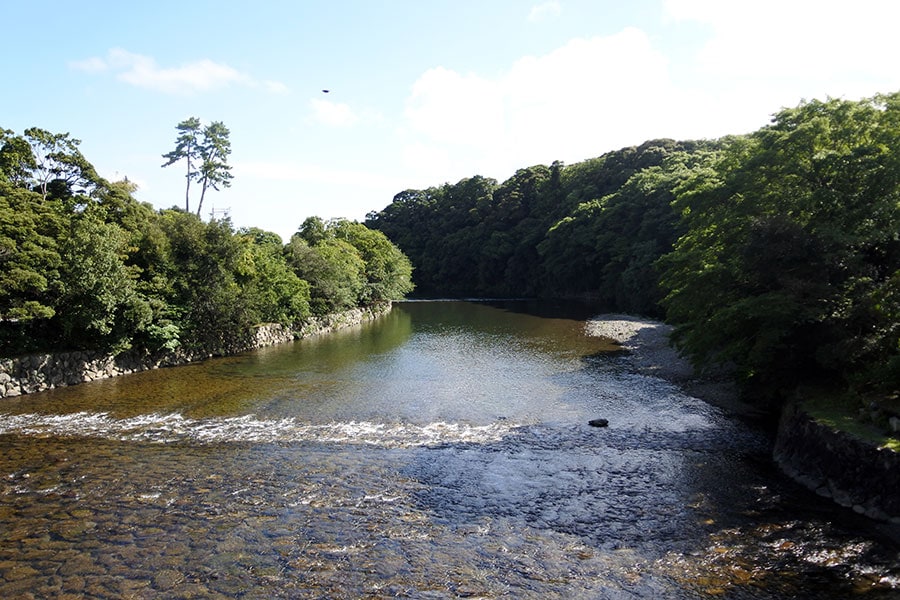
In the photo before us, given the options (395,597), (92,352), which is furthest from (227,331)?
(395,597)

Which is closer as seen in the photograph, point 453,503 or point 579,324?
point 453,503

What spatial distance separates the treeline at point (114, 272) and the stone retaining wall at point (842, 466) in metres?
26.1

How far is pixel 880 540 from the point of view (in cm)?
1072

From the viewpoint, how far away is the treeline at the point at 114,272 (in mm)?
22969

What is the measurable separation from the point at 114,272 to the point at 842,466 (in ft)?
90.3

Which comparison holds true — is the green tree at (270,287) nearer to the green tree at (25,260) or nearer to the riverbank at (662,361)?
the green tree at (25,260)

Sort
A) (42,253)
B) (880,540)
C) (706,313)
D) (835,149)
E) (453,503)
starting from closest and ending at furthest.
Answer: (880,540), (453,503), (835,149), (706,313), (42,253)

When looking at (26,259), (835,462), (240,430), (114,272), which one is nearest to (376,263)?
(114,272)

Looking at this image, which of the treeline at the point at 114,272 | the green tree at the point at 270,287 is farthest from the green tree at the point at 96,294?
the green tree at the point at 270,287

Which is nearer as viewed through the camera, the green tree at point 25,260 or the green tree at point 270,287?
the green tree at point 25,260

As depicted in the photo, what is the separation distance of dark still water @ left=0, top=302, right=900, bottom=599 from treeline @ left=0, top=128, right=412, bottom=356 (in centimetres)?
329

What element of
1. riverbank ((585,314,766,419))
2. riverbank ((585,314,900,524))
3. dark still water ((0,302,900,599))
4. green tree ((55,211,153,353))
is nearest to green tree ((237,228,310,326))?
green tree ((55,211,153,353))

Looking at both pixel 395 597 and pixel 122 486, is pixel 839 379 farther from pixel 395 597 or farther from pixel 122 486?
pixel 122 486

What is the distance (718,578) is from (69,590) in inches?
442
